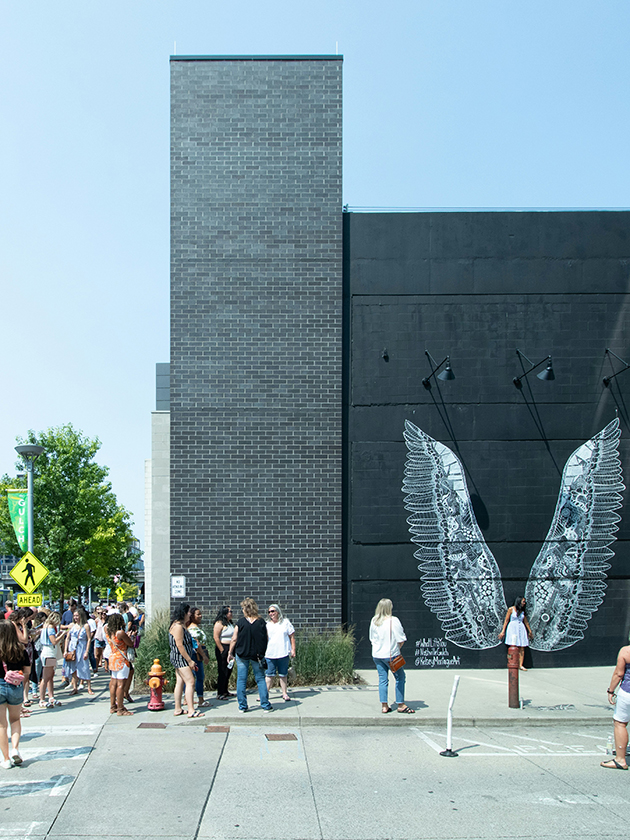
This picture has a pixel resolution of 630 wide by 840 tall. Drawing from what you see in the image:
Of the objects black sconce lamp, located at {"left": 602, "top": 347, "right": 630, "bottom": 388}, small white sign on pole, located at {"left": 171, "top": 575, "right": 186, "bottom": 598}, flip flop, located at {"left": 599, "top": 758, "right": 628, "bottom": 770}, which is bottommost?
flip flop, located at {"left": 599, "top": 758, "right": 628, "bottom": 770}

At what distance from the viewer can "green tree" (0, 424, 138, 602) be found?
1284 inches

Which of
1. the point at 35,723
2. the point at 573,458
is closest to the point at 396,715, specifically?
the point at 35,723

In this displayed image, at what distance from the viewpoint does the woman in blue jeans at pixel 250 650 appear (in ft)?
34.0

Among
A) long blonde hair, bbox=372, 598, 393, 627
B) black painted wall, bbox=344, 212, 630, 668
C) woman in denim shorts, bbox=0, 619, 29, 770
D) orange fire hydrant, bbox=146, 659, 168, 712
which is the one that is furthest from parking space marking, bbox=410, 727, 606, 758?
black painted wall, bbox=344, 212, 630, 668

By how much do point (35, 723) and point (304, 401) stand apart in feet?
23.9

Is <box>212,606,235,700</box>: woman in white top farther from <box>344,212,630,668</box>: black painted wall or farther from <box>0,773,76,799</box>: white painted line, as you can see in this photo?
<box>0,773,76,799</box>: white painted line

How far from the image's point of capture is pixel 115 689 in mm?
10578

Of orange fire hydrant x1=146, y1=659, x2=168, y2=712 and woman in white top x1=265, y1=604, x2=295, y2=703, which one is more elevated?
woman in white top x1=265, y1=604, x2=295, y2=703

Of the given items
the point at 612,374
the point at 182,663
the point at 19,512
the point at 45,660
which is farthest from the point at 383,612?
the point at 19,512

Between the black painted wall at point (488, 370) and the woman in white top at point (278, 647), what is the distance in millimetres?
3588

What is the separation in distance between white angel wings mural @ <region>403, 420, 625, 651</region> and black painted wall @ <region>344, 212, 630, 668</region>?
20 centimetres

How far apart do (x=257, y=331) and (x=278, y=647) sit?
21.1 feet

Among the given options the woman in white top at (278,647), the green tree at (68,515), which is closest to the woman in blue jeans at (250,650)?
the woman in white top at (278,647)

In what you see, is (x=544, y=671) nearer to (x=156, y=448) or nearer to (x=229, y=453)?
(x=229, y=453)
